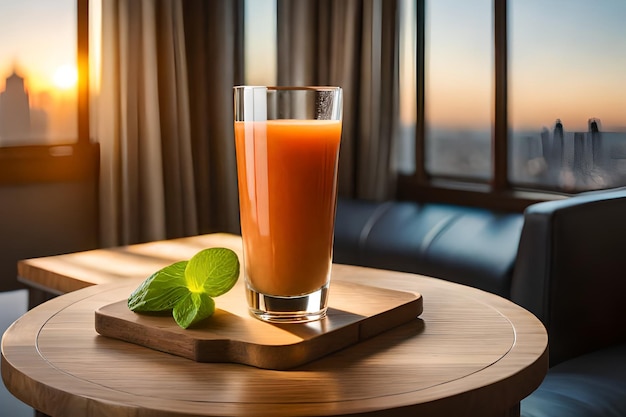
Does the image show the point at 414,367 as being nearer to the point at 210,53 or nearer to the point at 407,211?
the point at 407,211

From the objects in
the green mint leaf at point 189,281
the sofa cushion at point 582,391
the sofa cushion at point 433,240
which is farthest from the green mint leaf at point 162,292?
the sofa cushion at point 433,240

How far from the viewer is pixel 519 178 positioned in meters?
2.86

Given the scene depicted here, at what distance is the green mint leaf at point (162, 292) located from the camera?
3.03 ft

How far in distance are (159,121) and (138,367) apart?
8.73ft

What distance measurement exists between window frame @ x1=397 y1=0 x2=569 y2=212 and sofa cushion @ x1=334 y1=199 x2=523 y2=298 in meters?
0.21

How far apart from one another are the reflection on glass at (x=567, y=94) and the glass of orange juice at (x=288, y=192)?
1.84m

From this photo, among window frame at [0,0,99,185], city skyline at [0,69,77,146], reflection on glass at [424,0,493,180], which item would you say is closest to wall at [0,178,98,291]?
window frame at [0,0,99,185]

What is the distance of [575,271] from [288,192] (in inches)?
45.9

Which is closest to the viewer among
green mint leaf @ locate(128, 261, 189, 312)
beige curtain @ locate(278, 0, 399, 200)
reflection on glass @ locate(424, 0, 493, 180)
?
green mint leaf @ locate(128, 261, 189, 312)

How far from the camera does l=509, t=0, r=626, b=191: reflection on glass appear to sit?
250 centimetres

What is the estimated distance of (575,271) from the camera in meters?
1.85

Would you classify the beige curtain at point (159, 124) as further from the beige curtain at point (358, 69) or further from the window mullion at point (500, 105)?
the window mullion at point (500, 105)

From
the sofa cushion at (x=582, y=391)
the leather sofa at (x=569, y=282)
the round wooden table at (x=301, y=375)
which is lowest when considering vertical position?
the sofa cushion at (x=582, y=391)

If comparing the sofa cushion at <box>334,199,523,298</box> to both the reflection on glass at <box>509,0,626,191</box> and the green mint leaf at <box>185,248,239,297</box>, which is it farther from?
the green mint leaf at <box>185,248,239,297</box>
